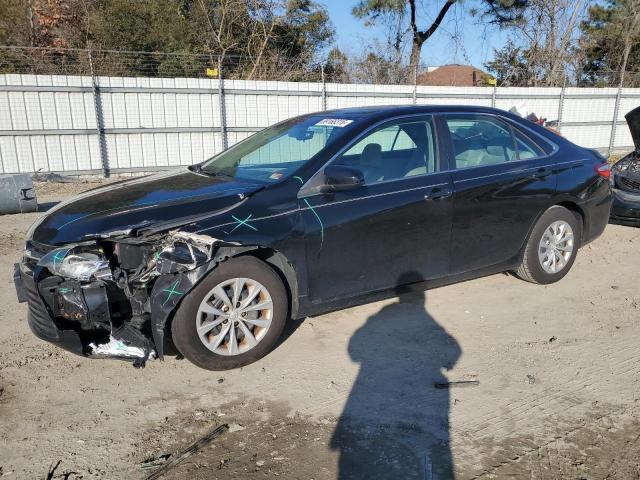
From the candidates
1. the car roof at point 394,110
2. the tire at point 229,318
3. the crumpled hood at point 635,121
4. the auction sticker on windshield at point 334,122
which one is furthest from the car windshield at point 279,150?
the crumpled hood at point 635,121

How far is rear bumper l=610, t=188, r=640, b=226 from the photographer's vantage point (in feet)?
23.7

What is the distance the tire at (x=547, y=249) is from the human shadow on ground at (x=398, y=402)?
47.7 inches

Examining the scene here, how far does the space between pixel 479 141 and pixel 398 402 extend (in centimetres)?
252

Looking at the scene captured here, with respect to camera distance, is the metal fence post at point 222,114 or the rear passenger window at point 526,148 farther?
the metal fence post at point 222,114

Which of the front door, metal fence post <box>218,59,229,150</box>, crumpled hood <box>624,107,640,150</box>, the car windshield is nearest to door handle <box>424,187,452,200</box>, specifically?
the front door

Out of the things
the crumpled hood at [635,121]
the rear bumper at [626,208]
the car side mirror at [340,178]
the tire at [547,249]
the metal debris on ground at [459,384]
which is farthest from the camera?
the crumpled hood at [635,121]

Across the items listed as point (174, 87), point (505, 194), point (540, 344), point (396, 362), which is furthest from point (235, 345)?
point (174, 87)

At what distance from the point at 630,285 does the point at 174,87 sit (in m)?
10.6

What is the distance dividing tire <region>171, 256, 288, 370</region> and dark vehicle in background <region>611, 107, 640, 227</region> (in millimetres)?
5575

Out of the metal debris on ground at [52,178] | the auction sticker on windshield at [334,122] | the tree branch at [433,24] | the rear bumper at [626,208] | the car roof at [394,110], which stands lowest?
the metal debris on ground at [52,178]

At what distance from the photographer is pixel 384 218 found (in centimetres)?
410

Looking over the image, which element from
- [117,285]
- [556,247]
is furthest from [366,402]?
[556,247]

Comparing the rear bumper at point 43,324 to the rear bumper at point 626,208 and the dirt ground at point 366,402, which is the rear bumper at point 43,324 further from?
the rear bumper at point 626,208

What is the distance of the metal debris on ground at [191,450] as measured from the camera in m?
2.73
